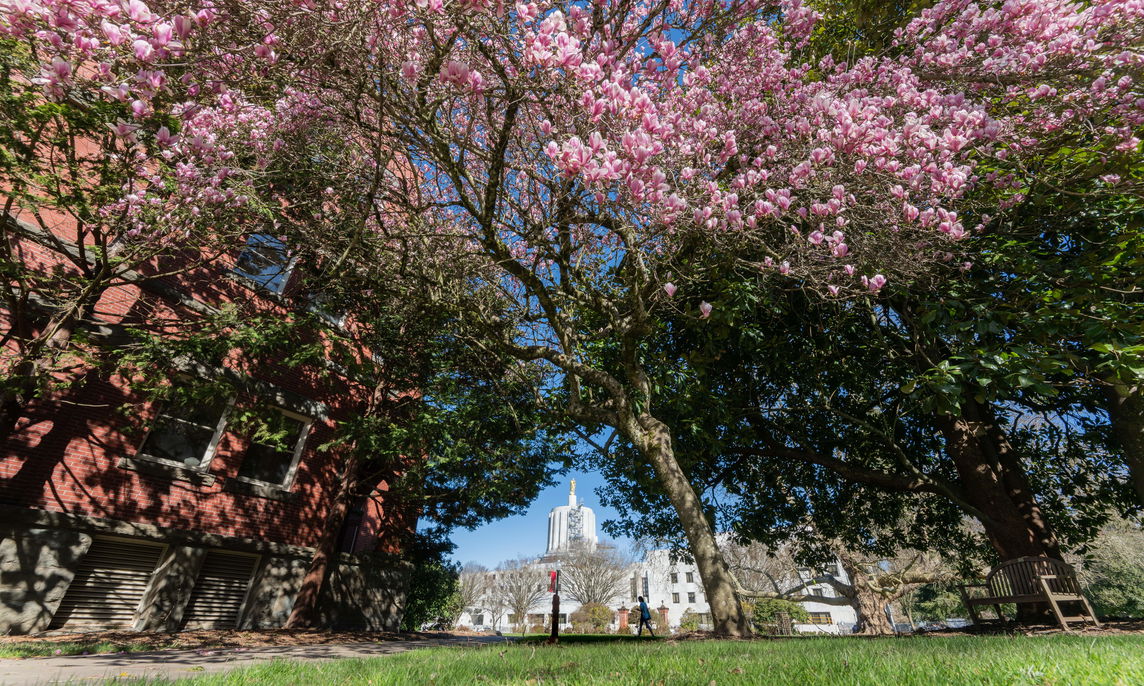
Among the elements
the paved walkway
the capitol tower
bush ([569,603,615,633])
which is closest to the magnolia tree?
the paved walkway

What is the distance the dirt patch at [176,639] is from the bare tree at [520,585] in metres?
43.9

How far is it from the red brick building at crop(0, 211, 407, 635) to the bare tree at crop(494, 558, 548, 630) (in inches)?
1650

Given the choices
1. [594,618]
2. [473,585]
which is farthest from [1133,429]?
[473,585]

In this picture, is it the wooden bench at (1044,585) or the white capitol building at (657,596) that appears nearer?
the wooden bench at (1044,585)

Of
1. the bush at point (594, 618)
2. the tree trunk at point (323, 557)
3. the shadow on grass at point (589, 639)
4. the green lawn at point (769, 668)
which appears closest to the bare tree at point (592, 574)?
the bush at point (594, 618)

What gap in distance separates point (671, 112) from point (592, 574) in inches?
2014

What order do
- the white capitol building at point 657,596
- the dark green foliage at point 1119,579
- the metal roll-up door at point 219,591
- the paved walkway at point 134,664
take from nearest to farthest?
the paved walkway at point 134,664 < the metal roll-up door at point 219,591 < the dark green foliage at point 1119,579 < the white capitol building at point 657,596

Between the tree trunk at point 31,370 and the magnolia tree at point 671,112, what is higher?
the magnolia tree at point 671,112

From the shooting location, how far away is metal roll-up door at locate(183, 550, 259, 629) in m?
10.2

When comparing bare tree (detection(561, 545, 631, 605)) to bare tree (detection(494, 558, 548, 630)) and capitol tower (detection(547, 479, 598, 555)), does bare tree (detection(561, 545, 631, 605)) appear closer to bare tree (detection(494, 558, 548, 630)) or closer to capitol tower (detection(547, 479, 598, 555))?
bare tree (detection(494, 558, 548, 630))

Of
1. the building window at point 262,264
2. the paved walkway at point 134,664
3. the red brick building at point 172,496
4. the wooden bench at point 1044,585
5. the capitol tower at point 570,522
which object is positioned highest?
the capitol tower at point 570,522

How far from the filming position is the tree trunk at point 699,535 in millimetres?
6500

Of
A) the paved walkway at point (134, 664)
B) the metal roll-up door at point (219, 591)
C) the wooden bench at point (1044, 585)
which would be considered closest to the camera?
the paved walkway at point (134, 664)

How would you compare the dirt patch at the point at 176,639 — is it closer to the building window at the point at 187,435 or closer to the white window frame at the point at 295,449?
the white window frame at the point at 295,449
